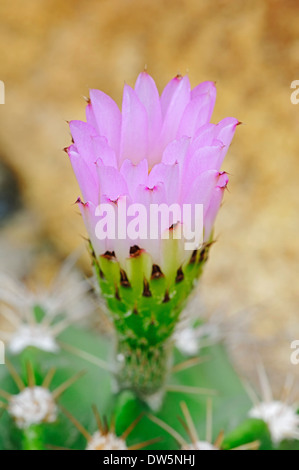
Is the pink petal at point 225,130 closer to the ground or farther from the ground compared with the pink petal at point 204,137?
farther from the ground

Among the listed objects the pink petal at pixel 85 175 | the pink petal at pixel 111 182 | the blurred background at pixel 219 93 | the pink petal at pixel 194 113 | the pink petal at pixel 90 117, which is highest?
the blurred background at pixel 219 93

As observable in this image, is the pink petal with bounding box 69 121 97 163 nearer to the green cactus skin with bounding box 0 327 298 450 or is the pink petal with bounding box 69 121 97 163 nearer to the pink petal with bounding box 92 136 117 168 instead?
the pink petal with bounding box 92 136 117 168

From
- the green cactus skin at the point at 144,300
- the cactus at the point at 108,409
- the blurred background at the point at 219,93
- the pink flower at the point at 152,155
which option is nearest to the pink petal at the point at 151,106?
the pink flower at the point at 152,155

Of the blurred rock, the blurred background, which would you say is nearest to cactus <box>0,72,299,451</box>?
the blurred background

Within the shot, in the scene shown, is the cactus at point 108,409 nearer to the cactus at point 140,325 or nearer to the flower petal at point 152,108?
the cactus at point 140,325

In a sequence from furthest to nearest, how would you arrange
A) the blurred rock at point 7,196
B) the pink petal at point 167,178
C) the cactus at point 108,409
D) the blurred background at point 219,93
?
the blurred rock at point 7,196 → the blurred background at point 219,93 → the cactus at point 108,409 → the pink petal at point 167,178

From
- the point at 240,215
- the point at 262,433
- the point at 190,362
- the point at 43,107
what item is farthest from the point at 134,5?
the point at 262,433
